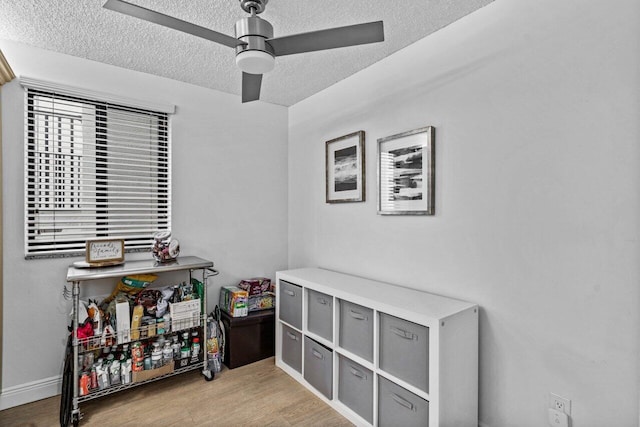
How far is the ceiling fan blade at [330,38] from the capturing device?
138 centimetres

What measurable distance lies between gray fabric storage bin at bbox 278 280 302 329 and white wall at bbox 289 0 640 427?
0.76 metres

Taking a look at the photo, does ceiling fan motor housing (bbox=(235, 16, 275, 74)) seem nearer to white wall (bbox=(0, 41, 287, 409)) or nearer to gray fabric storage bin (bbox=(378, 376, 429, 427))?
white wall (bbox=(0, 41, 287, 409))

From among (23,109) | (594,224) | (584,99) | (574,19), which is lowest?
(594,224)

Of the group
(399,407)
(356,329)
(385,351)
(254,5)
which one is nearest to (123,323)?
(356,329)

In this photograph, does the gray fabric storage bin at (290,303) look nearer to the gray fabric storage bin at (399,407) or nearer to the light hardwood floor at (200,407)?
the light hardwood floor at (200,407)

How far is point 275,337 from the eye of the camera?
Answer: 2.93 metres

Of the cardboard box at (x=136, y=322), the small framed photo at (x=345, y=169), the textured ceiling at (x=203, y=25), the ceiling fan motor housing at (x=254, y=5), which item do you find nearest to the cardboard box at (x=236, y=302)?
the cardboard box at (x=136, y=322)

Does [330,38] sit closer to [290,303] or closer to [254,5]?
[254,5]

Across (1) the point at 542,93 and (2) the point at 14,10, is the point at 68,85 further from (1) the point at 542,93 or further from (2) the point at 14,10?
(1) the point at 542,93

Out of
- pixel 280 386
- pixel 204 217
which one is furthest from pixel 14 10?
pixel 280 386

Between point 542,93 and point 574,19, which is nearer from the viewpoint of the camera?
point 574,19

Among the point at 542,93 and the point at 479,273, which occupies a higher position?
the point at 542,93

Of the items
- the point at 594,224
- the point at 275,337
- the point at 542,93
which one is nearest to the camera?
the point at 594,224

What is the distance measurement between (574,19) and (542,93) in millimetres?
327
